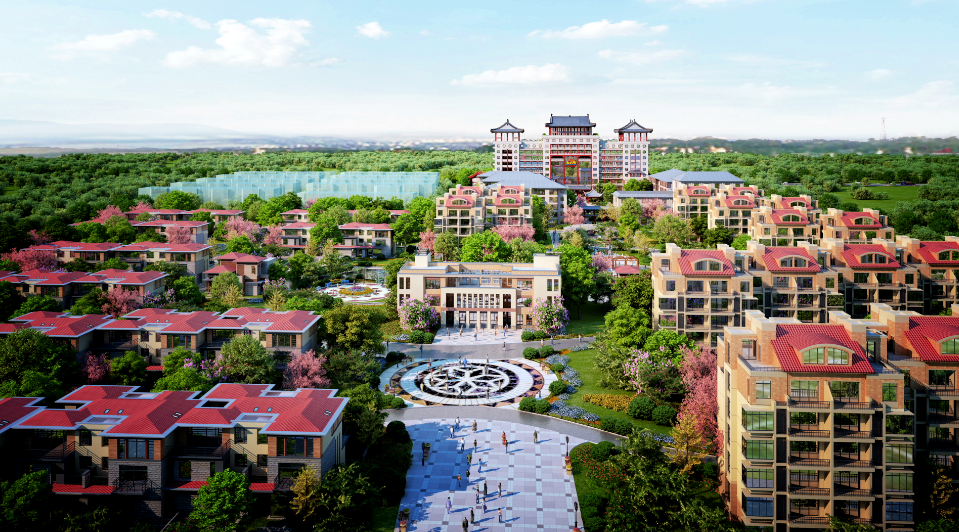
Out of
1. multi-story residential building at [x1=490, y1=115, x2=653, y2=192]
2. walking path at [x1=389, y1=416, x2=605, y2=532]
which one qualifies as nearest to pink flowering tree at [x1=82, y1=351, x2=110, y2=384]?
walking path at [x1=389, y1=416, x2=605, y2=532]

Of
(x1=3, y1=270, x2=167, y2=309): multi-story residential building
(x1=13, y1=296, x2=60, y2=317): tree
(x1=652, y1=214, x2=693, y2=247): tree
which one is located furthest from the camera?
(x1=652, y1=214, x2=693, y2=247): tree

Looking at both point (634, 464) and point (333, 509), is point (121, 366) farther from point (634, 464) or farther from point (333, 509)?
point (634, 464)

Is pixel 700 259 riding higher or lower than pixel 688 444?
higher

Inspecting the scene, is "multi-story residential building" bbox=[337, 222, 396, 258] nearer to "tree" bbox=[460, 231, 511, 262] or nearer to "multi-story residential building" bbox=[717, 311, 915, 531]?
"tree" bbox=[460, 231, 511, 262]

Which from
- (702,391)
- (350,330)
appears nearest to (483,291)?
(350,330)

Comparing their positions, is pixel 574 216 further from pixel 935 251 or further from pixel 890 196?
pixel 935 251

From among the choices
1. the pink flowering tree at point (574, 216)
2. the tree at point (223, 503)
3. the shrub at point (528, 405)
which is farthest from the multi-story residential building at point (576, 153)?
the tree at point (223, 503)
